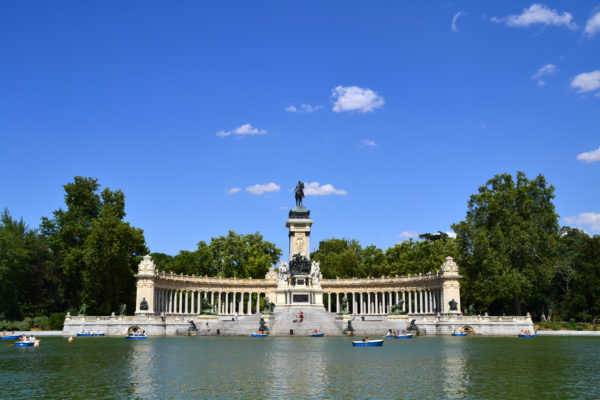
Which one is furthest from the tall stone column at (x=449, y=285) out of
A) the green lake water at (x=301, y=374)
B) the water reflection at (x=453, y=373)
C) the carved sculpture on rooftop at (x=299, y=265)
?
the water reflection at (x=453, y=373)

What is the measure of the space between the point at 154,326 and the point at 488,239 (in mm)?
43145

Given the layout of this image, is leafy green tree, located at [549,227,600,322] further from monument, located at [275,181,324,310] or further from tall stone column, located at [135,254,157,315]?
tall stone column, located at [135,254,157,315]

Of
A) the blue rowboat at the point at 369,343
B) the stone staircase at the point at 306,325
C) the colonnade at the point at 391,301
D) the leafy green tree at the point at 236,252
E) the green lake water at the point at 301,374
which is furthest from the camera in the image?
the leafy green tree at the point at 236,252

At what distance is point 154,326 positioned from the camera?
65.0m

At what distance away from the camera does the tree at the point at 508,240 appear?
71.2m

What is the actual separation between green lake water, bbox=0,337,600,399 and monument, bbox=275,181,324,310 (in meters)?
38.8

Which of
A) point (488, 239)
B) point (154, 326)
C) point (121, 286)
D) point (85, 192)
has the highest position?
point (85, 192)

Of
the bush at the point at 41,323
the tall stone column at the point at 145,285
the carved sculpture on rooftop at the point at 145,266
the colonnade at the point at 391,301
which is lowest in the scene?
the bush at the point at 41,323

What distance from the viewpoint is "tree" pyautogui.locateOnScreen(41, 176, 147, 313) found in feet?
228

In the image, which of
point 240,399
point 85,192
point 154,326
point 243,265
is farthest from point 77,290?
point 240,399

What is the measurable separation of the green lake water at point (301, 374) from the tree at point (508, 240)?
35017 mm

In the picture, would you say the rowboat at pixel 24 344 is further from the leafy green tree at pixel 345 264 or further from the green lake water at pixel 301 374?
the leafy green tree at pixel 345 264

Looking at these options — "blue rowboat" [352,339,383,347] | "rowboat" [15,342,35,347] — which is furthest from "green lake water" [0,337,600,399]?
"rowboat" [15,342,35,347]

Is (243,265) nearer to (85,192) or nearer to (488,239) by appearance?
(85,192)
